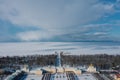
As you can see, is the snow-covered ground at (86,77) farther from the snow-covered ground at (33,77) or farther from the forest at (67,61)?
the forest at (67,61)

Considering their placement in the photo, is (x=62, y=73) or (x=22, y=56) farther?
(x=22, y=56)

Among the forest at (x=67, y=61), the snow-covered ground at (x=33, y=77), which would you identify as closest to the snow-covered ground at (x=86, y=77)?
the snow-covered ground at (x=33, y=77)

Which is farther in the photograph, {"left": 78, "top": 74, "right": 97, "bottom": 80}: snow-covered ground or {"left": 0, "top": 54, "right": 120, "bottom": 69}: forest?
{"left": 0, "top": 54, "right": 120, "bottom": 69}: forest

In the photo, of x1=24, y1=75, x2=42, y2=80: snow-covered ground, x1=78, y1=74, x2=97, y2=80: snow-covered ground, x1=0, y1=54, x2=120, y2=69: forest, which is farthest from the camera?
x1=0, y1=54, x2=120, y2=69: forest

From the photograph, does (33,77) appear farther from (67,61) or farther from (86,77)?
(67,61)

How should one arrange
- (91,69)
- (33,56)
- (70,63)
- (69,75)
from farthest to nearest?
(33,56), (70,63), (91,69), (69,75)

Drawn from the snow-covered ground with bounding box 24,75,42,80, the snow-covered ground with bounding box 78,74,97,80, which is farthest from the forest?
the snow-covered ground with bounding box 24,75,42,80

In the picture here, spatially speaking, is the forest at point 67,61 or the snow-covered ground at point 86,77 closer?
the snow-covered ground at point 86,77

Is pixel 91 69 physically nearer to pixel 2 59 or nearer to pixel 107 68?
pixel 107 68

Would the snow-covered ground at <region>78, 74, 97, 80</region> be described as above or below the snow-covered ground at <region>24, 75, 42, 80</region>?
below

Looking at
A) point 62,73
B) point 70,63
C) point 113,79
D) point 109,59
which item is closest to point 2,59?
point 70,63

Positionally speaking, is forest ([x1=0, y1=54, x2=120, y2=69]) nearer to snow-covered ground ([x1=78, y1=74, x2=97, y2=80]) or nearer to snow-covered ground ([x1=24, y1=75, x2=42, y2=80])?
snow-covered ground ([x1=78, y1=74, x2=97, y2=80])
